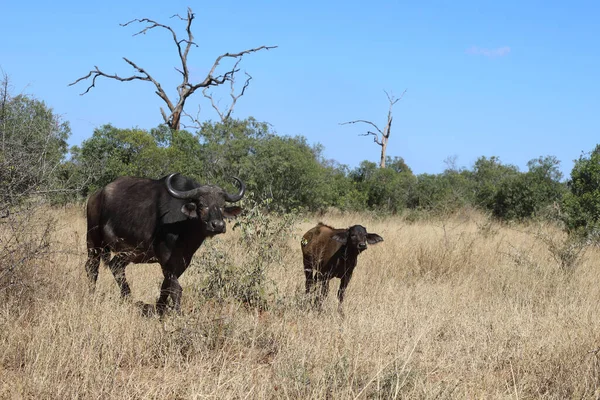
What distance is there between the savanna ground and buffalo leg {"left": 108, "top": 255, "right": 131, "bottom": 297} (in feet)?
0.81

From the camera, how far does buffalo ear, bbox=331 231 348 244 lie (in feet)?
25.8

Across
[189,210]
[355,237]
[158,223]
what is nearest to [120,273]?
[158,223]

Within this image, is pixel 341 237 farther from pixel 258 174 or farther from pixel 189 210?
pixel 258 174

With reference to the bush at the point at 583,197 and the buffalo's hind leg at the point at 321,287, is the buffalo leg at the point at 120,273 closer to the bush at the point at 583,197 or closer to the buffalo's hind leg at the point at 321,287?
the buffalo's hind leg at the point at 321,287

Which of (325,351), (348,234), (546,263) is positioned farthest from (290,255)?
(325,351)

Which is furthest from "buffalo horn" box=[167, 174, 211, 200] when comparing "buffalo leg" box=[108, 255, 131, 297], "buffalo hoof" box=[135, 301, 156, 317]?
"buffalo hoof" box=[135, 301, 156, 317]

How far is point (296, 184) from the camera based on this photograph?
1823 centimetres

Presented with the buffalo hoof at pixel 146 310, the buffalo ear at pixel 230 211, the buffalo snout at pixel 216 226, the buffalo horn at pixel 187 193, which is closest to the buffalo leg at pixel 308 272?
the buffalo ear at pixel 230 211

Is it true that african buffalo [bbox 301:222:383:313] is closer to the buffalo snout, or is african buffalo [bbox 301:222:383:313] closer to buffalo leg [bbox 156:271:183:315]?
the buffalo snout

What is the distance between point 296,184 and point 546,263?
30.1 feet

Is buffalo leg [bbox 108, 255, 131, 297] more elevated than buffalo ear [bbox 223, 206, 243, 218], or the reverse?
buffalo ear [bbox 223, 206, 243, 218]

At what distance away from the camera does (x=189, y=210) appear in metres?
6.79

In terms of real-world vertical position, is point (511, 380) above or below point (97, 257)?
below

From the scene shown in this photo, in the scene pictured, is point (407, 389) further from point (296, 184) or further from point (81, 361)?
point (296, 184)
